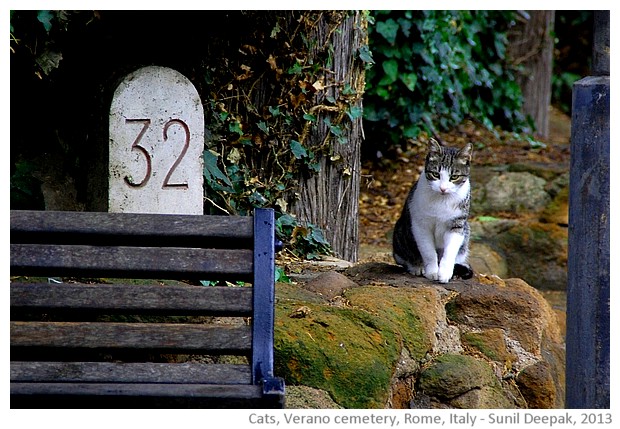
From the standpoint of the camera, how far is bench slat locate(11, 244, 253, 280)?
9.66ft

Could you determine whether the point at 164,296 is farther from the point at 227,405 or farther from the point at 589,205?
the point at 589,205

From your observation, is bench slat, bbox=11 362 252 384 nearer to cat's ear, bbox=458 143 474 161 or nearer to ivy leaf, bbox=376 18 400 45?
cat's ear, bbox=458 143 474 161

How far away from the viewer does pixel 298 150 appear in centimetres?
494

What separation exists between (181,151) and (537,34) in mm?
6922

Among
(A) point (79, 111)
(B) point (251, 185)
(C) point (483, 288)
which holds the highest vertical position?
(A) point (79, 111)

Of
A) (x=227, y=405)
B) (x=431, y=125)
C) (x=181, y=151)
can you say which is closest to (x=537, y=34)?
(x=431, y=125)

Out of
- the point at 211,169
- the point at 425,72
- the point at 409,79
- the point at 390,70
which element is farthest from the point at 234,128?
the point at 425,72

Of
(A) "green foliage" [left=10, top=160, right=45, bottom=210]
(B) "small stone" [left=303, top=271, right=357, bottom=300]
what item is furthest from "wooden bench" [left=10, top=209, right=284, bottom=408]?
(A) "green foliage" [left=10, top=160, right=45, bottom=210]

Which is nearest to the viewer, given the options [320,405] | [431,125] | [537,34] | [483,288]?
[320,405]

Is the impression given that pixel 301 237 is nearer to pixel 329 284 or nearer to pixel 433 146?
pixel 329 284

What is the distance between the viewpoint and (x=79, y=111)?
4617 mm

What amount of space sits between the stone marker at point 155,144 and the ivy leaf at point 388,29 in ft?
11.2

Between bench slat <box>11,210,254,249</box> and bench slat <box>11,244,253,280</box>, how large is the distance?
0.15 feet

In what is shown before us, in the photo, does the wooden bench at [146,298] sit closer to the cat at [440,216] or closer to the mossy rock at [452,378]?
the mossy rock at [452,378]
